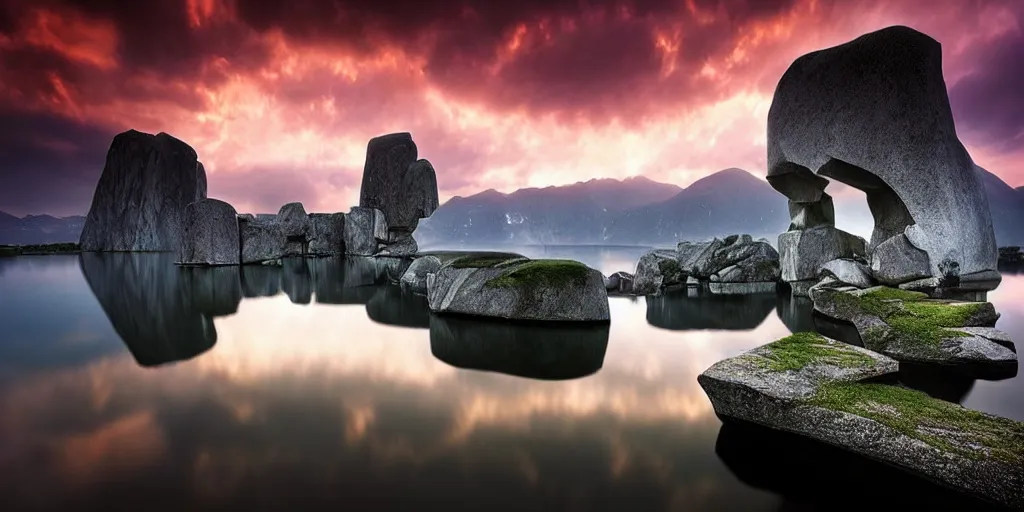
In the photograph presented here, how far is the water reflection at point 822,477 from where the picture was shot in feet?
8.67

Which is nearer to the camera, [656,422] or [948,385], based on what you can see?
[656,422]

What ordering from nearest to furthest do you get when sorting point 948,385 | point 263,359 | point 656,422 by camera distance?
point 656,422 < point 948,385 < point 263,359

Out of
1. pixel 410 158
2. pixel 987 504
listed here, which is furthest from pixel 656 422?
pixel 410 158

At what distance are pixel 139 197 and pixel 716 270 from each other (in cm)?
8366

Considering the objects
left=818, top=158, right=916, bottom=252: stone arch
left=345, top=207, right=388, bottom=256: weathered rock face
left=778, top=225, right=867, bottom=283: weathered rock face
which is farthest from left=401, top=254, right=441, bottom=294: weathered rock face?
left=345, top=207, right=388, bottom=256: weathered rock face

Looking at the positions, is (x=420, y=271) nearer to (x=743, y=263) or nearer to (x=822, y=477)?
(x=743, y=263)

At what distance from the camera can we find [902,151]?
10625 millimetres

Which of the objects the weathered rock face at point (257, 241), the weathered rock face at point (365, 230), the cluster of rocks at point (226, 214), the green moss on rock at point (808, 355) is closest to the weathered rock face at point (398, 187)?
the cluster of rocks at point (226, 214)

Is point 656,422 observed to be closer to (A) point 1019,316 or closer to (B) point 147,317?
(B) point 147,317

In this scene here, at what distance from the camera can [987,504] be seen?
2.62 meters

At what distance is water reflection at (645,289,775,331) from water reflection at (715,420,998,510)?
5371 mm

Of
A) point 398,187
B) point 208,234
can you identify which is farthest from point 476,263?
point 398,187

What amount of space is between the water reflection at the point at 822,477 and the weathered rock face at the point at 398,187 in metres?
40.8

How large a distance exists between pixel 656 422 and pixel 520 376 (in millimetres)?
1802
